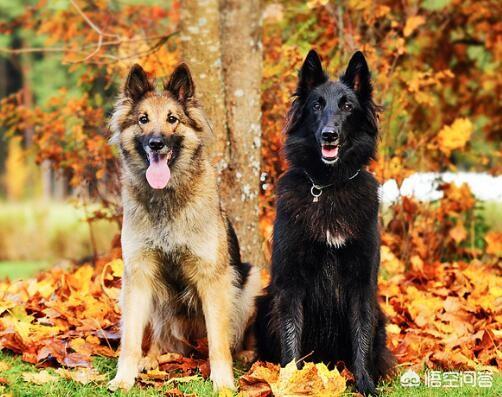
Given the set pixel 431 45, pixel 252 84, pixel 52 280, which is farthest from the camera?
pixel 431 45

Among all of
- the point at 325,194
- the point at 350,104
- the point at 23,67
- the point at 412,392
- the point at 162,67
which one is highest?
the point at 23,67

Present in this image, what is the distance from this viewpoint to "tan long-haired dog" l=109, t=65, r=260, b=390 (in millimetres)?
4531

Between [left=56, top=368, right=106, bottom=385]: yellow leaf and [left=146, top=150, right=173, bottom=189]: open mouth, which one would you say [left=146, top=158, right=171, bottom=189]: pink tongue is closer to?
[left=146, top=150, right=173, bottom=189]: open mouth

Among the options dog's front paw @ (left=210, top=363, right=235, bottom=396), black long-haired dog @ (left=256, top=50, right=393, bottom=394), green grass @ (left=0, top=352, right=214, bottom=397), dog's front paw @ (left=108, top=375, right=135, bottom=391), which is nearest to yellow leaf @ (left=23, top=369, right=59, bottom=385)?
green grass @ (left=0, top=352, right=214, bottom=397)

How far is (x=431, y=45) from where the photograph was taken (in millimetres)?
9695

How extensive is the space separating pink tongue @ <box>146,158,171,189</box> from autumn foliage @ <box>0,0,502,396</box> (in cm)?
128

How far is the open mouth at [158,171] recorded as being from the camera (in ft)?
14.7

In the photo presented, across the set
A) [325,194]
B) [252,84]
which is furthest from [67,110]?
[325,194]

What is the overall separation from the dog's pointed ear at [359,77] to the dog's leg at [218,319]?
156 cm

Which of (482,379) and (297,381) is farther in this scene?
(482,379)

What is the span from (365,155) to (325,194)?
386 mm

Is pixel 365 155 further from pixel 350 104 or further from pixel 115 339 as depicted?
pixel 115 339

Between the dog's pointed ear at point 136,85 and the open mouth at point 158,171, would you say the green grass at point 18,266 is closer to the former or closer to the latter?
the dog's pointed ear at point 136,85

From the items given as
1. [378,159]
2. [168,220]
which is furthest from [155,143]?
[378,159]
